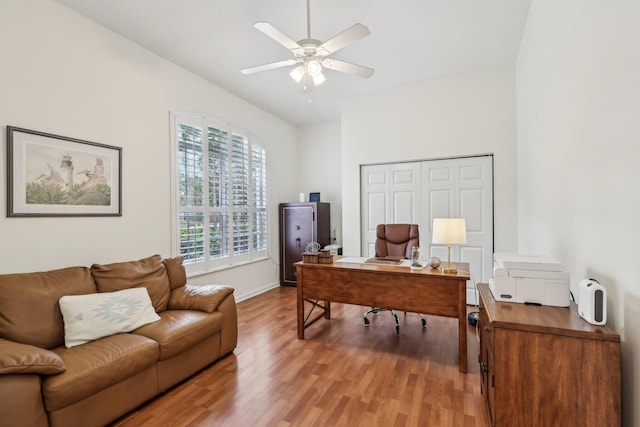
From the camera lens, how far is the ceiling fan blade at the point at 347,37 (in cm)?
207

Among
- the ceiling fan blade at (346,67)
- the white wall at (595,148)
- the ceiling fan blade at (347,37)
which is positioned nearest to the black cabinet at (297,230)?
the ceiling fan blade at (346,67)

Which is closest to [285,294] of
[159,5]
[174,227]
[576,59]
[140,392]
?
[174,227]

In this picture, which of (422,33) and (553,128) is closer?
(553,128)

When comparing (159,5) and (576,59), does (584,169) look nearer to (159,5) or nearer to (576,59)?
(576,59)

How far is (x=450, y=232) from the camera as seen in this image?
2.46 metres

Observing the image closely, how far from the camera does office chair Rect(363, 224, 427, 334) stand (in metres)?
3.48

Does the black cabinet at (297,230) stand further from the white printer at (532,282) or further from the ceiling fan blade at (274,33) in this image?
the white printer at (532,282)

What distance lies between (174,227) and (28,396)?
7.10 feet

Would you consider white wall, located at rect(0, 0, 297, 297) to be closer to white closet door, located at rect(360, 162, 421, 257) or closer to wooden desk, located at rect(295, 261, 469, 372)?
wooden desk, located at rect(295, 261, 469, 372)

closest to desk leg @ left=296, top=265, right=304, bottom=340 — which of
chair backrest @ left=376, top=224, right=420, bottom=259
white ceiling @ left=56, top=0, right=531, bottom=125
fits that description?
chair backrest @ left=376, top=224, right=420, bottom=259

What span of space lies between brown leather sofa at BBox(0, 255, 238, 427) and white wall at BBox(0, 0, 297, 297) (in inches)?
16.1

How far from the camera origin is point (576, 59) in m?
1.72

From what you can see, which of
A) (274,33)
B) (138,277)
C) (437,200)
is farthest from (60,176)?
(437,200)

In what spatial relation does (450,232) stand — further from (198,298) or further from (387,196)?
(198,298)
